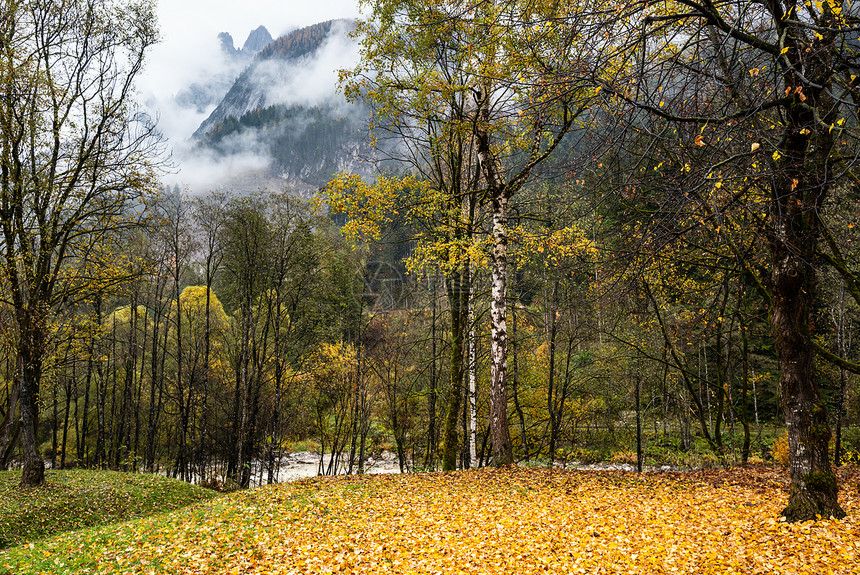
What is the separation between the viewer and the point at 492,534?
5691 mm

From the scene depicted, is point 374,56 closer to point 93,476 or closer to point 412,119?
point 412,119

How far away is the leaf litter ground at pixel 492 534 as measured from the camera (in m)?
4.67

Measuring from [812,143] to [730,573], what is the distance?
4757 millimetres

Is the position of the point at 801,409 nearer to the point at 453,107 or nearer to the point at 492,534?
the point at 492,534

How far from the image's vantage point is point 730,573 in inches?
165

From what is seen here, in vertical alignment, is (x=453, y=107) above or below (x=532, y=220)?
above

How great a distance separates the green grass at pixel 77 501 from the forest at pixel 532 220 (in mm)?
1139

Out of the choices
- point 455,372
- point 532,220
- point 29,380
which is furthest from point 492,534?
point 29,380

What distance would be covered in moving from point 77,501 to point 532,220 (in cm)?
1234

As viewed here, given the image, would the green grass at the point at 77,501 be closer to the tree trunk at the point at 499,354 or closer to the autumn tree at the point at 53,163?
the autumn tree at the point at 53,163

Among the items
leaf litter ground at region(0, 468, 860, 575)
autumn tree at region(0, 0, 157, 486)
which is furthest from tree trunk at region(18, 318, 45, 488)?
leaf litter ground at region(0, 468, 860, 575)

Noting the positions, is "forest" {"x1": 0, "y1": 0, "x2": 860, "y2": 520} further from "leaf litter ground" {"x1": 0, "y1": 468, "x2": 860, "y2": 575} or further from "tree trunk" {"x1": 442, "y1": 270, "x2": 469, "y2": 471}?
"leaf litter ground" {"x1": 0, "y1": 468, "x2": 860, "y2": 575}

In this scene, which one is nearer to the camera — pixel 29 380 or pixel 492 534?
pixel 492 534

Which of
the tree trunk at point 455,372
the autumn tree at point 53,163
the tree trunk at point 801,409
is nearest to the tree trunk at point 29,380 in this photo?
the autumn tree at point 53,163
